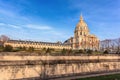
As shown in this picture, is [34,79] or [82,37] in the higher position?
[82,37]

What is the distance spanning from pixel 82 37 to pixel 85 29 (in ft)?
20.6

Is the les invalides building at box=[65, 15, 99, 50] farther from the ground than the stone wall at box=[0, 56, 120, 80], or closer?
farther from the ground

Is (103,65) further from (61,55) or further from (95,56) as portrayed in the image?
(61,55)

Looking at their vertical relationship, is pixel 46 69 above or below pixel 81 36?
below

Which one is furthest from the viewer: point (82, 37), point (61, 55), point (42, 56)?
point (82, 37)

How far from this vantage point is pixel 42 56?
20.8m

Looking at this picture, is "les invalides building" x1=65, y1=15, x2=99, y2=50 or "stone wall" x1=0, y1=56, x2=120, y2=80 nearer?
"stone wall" x1=0, y1=56, x2=120, y2=80

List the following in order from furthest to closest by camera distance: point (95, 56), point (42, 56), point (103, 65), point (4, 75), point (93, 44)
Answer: point (93, 44), point (95, 56), point (103, 65), point (42, 56), point (4, 75)

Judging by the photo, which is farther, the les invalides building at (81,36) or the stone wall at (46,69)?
the les invalides building at (81,36)

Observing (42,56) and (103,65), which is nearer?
(42,56)

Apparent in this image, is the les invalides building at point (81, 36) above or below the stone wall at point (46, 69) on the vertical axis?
above

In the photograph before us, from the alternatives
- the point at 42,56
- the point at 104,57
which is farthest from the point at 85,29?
the point at 42,56

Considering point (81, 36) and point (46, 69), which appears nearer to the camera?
point (46, 69)

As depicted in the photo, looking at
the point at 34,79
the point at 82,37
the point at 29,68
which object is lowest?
the point at 34,79
